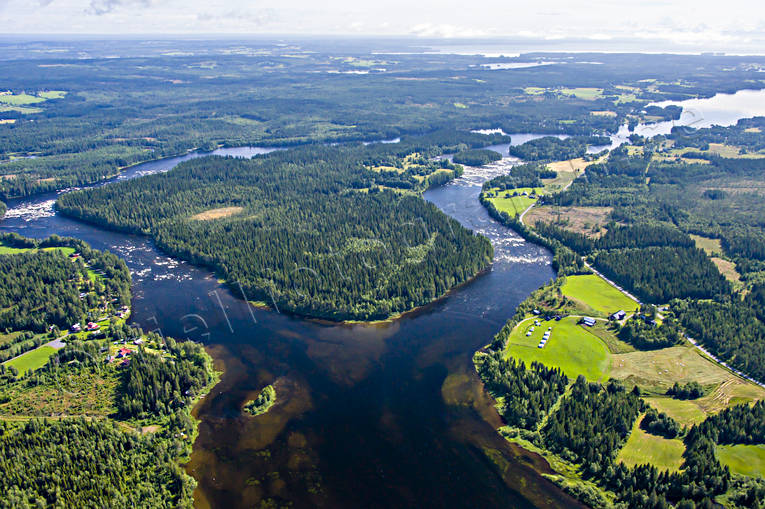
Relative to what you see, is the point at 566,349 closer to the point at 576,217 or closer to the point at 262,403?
the point at 262,403

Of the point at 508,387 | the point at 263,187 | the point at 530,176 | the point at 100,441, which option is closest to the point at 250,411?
the point at 100,441

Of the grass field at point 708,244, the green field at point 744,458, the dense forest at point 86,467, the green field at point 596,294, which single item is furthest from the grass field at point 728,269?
the dense forest at point 86,467

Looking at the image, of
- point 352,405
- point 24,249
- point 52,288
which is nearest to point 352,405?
point 352,405

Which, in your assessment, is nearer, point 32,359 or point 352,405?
point 352,405

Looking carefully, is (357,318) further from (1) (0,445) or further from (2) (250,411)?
(1) (0,445)

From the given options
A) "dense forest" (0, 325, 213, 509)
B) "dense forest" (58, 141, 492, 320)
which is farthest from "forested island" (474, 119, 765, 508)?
"dense forest" (0, 325, 213, 509)

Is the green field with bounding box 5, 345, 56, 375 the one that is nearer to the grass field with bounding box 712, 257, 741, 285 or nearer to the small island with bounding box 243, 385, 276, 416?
the small island with bounding box 243, 385, 276, 416
